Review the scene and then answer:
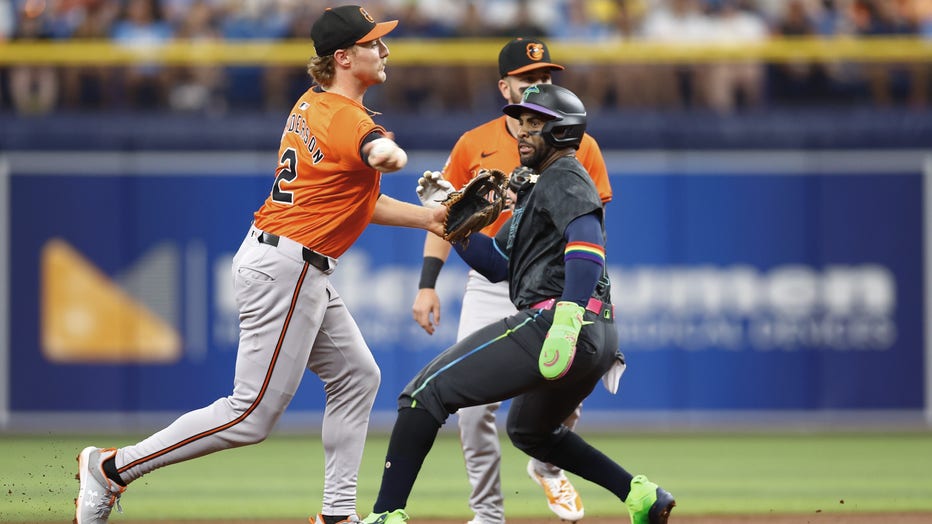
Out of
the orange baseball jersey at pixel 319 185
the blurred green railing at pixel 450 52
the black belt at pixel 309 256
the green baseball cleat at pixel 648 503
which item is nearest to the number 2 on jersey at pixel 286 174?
the orange baseball jersey at pixel 319 185

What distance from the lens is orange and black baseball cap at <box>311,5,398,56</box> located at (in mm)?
5926

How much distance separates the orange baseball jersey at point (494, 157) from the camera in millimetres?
6965

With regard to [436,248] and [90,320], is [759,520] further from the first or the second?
[90,320]

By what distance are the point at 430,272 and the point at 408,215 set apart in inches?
37.9

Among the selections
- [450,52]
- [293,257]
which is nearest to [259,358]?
[293,257]

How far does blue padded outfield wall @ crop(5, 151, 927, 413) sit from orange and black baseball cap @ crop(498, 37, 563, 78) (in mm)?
5472

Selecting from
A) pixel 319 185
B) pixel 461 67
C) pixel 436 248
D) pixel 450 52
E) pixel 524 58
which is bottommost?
pixel 461 67

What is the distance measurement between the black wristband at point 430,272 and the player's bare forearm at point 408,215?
82 cm

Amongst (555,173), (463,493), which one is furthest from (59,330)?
(555,173)

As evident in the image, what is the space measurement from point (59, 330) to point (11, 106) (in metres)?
2.10

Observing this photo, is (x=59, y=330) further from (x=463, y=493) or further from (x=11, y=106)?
(x=463, y=493)

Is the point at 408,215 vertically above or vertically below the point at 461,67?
above

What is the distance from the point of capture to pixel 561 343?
5273 millimetres

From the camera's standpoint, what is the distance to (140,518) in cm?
752
